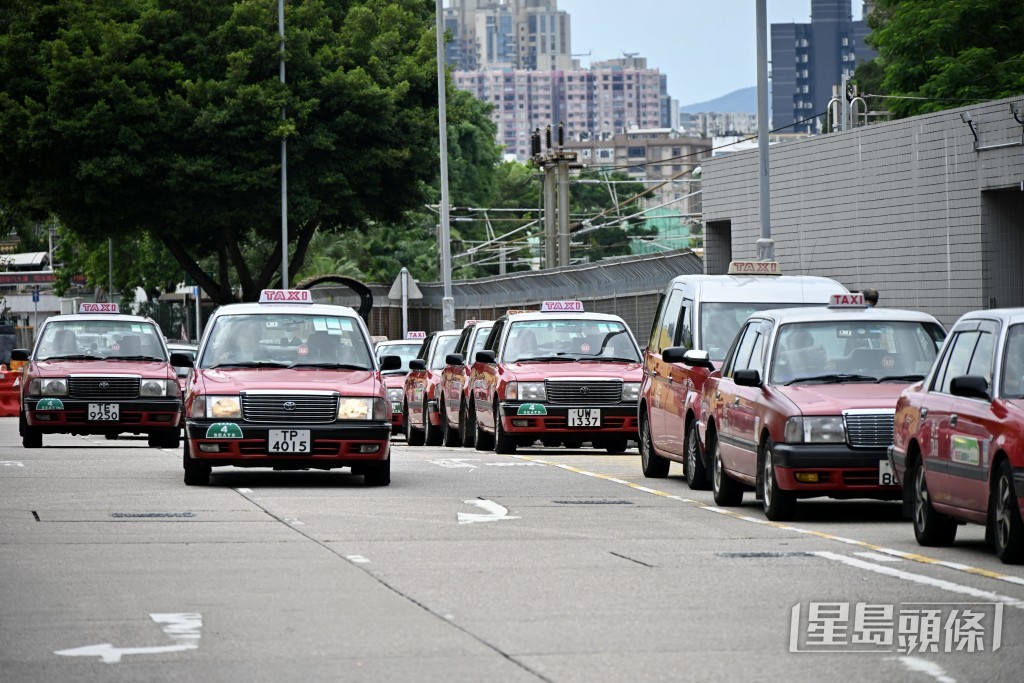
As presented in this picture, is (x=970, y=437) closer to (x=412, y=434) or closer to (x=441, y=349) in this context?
(x=412, y=434)

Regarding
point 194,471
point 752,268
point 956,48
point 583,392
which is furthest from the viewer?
point 956,48

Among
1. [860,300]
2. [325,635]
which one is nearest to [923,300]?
[860,300]

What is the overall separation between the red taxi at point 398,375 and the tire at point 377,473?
13.9 m

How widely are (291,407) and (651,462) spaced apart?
4.24 meters

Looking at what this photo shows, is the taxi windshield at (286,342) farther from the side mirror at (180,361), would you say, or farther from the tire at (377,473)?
the side mirror at (180,361)

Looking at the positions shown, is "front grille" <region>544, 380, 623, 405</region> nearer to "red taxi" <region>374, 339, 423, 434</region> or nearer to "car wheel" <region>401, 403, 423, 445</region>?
"car wheel" <region>401, 403, 423, 445</region>

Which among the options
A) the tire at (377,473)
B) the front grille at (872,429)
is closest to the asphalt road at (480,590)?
the front grille at (872,429)

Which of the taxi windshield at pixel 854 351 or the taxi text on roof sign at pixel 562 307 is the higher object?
the taxi text on roof sign at pixel 562 307

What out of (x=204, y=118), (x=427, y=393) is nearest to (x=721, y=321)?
(x=427, y=393)

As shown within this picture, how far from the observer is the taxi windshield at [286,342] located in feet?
65.0

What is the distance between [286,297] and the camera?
21.5 m

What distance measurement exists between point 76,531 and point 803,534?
5.07 metres

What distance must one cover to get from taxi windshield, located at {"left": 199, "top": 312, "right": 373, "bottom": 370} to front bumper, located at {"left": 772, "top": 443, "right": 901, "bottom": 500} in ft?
18.5

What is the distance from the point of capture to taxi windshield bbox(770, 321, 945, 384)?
1647 cm
